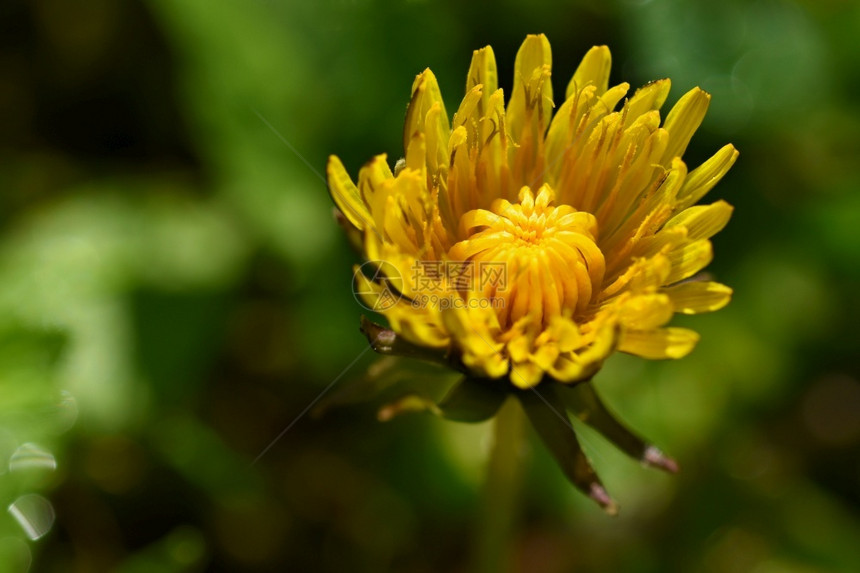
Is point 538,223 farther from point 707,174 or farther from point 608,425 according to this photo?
point 608,425

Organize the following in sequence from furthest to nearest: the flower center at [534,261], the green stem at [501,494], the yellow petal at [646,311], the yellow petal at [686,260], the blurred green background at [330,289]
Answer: the blurred green background at [330,289] < the green stem at [501,494] < the flower center at [534,261] < the yellow petal at [686,260] < the yellow petal at [646,311]

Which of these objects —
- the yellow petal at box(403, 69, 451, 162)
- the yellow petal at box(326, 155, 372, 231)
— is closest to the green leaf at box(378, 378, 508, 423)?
the yellow petal at box(326, 155, 372, 231)

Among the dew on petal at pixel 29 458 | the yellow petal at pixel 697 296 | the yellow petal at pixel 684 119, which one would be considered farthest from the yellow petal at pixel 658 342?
the dew on petal at pixel 29 458

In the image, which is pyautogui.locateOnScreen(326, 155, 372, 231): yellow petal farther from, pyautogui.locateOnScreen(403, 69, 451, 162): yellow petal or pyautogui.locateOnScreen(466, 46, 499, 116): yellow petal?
pyautogui.locateOnScreen(466, 46, 499, 116): yellow petal

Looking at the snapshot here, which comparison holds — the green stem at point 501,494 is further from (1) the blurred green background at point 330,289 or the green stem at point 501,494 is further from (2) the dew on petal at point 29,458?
(2) the dew on petal at point 29,458

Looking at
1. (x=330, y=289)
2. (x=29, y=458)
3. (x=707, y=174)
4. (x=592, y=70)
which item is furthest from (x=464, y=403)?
(x=330, y=289)

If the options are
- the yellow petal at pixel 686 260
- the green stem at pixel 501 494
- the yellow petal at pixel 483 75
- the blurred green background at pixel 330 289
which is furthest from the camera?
the blurred green background at pixel 330 289
